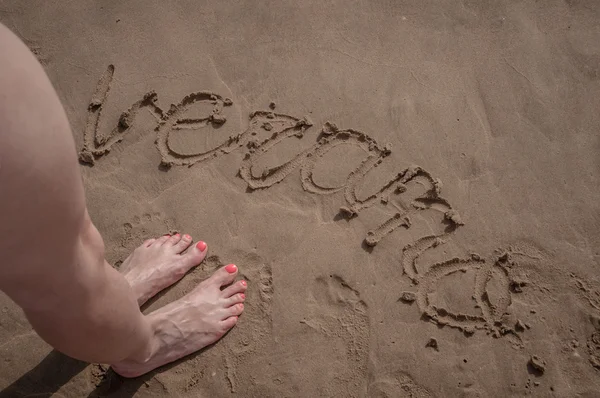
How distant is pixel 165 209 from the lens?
217 centimetres

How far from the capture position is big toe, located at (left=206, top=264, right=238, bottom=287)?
6.63 feet

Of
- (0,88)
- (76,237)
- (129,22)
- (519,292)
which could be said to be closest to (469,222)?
(519,292)

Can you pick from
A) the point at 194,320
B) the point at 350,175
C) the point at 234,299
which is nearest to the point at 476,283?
the point at 350,175

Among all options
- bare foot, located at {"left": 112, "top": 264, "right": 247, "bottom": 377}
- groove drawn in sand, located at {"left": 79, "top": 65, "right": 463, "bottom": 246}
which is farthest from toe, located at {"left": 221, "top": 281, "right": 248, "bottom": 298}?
groove drawn in sand, located at {"left": 79, "top": 65, "right": 463, "bottom": 246}

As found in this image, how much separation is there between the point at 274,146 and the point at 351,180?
0.38 m

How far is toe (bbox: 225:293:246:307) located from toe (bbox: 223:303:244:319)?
13 mm

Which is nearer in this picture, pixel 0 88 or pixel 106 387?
pixel 0 88

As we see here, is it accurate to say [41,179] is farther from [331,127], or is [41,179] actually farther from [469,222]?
[469,222]

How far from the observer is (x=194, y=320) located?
6.27 feet

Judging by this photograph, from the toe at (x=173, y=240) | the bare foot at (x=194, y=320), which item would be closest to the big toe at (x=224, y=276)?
the bare foot at (x=194, y=320)

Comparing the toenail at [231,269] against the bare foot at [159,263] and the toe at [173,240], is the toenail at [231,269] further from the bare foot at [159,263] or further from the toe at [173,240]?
the toe at [173,240]

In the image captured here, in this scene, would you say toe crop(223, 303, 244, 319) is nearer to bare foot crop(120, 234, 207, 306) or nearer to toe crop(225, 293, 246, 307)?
toe crop(225, 293, 246, 307)

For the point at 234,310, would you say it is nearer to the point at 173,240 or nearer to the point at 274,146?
the point at 173,240

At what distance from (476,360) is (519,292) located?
0.32 m
